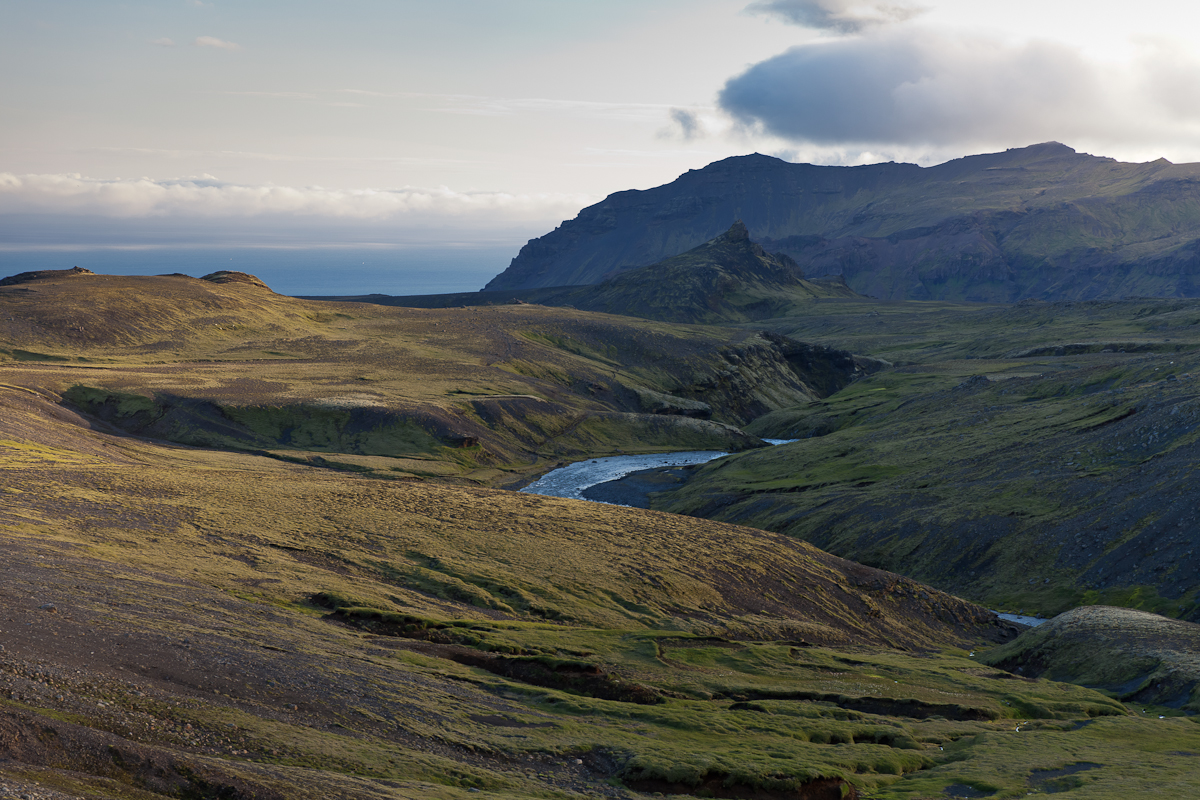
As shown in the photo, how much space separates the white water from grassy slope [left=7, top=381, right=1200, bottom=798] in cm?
4515

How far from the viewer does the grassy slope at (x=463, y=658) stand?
30.7m

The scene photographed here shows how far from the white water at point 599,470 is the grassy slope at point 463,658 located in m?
45.1

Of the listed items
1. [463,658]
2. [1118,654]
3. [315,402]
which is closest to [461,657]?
[463,658]

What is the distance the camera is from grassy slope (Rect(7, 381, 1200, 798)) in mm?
30734

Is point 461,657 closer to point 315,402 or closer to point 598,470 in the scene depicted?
point 598,470

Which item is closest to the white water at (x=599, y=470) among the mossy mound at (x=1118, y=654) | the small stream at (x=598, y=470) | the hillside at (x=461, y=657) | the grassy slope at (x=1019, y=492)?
the small stream at (x=598, y=470)

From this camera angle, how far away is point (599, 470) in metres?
154

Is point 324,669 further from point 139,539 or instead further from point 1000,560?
point 1000,560

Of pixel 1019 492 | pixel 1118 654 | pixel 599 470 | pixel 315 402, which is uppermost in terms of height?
pixel 315 402

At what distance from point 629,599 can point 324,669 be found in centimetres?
3433

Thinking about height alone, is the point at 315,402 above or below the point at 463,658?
above

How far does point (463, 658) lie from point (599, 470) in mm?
106655

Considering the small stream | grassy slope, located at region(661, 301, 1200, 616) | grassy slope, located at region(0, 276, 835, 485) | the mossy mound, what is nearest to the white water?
the small stream

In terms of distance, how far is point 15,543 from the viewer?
49.7 meters
